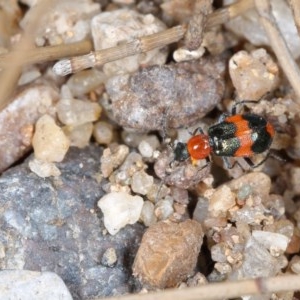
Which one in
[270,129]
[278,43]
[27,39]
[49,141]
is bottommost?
[270,129]

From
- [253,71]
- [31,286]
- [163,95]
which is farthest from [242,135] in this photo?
[31,286]

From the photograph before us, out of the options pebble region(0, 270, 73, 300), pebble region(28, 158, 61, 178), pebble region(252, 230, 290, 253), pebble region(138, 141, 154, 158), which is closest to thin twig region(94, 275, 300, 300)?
pebble region(0, 270, 73, 300)

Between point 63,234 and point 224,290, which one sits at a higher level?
point 224,290

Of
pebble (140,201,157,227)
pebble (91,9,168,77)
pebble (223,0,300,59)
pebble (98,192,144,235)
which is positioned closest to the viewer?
pebble (98,192,144,235)

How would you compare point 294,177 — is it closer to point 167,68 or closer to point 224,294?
point 167,68

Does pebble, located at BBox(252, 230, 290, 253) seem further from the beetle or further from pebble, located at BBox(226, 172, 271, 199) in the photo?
the beetle

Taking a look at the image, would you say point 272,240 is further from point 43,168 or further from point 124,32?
point 124,32
